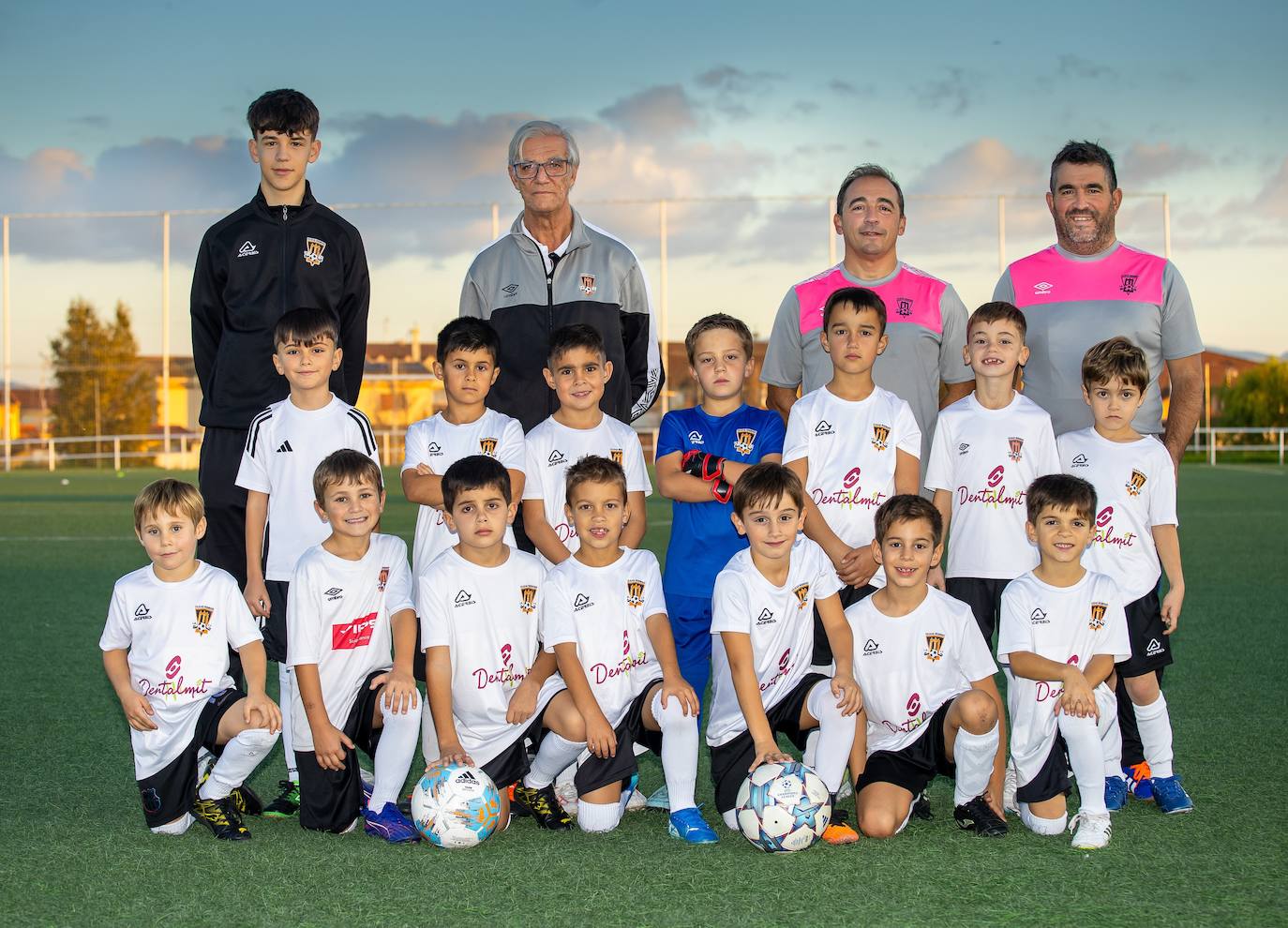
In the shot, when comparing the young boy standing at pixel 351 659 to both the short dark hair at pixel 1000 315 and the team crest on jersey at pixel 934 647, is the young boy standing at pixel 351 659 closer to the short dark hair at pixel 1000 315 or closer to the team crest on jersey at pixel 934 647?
the team crest on jersey at pixel 934 647

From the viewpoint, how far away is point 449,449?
4410mm

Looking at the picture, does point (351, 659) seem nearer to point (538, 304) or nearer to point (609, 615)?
point (609, 615)

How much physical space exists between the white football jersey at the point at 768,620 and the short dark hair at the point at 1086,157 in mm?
1746

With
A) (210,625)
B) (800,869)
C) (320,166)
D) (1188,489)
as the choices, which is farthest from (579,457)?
(320,166)

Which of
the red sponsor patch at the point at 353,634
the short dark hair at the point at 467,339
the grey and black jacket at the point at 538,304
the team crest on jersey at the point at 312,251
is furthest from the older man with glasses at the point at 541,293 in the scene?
the red sponsor patch at the point at 353,634

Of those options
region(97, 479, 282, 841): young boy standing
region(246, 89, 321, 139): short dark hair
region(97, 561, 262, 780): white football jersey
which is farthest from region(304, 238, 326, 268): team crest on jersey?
region(97, 561, 262, 780): white football jersey

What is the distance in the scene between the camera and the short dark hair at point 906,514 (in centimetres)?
390

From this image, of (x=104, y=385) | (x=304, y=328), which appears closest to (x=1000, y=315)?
(x=304, y=328)

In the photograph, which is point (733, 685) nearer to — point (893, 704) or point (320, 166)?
point (893, 704)

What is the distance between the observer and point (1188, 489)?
19609 millimetres

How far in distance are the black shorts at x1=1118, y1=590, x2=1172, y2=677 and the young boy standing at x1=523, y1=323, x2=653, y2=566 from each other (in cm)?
163

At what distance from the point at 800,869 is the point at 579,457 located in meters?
1.59

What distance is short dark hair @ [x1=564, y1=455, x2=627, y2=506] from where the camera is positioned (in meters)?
3.99

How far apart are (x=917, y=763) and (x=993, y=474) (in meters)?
0.99
